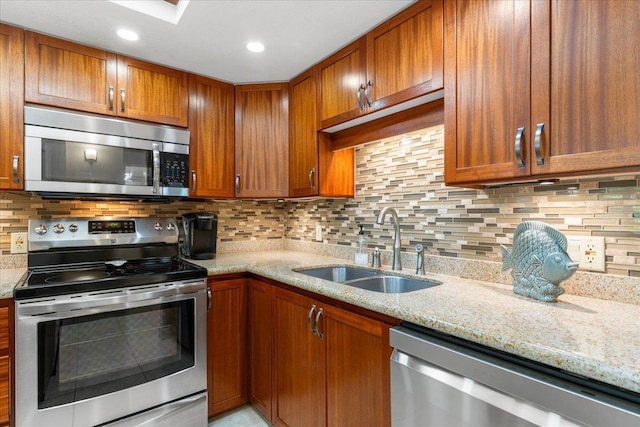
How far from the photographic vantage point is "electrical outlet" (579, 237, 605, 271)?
1.18 m

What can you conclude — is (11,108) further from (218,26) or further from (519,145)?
(519,145)

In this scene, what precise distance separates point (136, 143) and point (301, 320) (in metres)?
1.41

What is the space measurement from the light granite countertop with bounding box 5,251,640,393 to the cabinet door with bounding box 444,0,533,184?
1.48 feet

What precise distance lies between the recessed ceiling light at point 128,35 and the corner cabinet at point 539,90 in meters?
1.54

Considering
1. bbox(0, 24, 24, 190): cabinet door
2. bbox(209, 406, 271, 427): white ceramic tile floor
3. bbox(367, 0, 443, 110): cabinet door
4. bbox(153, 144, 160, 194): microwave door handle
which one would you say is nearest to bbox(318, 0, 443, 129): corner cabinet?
bbox(367, 0, 443, 110): cabinet door

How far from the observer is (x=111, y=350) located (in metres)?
1.59

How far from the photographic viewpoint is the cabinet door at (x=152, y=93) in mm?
1947

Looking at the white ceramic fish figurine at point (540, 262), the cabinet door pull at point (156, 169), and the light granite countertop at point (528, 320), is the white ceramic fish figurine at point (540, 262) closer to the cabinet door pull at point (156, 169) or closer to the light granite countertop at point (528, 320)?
the light granite countertop at point (528, 320)

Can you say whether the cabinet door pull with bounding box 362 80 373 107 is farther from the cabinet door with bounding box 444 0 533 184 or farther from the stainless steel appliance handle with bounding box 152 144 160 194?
the stainless steel appliance handle with bounding box 152 144 160 194

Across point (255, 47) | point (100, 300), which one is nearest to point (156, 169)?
point (100, 300)

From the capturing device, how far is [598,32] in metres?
0.96

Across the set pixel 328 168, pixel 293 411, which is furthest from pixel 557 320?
pixel 328 168

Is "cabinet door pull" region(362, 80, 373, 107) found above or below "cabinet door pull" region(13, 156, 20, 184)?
above

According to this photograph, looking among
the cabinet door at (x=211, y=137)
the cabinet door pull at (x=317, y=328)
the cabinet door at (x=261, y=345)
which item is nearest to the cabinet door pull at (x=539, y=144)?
the cabinet door pull at (x=317, y=328)
